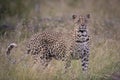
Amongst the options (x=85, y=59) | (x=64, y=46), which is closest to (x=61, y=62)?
(x=64, y=46)

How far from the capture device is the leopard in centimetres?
938

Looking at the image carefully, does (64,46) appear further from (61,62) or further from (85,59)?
(85,59)

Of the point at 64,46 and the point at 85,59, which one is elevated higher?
the point at 64,46

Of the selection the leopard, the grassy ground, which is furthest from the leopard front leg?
the grassy ground

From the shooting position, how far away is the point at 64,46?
9.66 m

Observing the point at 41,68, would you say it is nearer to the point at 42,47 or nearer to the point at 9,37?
the point at 42,47

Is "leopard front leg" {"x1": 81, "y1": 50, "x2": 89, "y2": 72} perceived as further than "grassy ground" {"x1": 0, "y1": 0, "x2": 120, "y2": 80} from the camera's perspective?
Yes

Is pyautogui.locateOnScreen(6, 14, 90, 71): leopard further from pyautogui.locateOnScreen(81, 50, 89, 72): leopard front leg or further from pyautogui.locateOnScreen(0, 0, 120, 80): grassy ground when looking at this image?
pyautogui.locateOnScreen(0, 0, 120, 80): grassy ground

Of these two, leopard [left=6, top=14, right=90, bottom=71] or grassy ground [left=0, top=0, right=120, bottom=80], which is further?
leopard [left=6, top=14, right=90, bottom=71]

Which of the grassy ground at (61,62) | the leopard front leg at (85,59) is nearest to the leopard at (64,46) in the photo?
the leopard front leg at (85,59)

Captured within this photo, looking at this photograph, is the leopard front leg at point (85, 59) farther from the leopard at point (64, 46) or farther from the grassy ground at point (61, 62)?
the grassy ground at point (61, 62)

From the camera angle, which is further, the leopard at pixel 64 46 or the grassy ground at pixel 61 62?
the leopard at pixel 64 46

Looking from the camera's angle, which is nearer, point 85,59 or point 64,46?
point 85,59

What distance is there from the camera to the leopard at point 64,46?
938 centimetres
